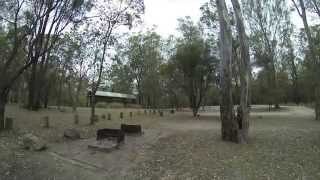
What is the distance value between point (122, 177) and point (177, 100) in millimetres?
38358

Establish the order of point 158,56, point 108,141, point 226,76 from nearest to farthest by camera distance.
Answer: point 108,141
point 226,76
point 158,56

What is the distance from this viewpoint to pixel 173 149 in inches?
433

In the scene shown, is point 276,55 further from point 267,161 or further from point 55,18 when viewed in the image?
point 267,161

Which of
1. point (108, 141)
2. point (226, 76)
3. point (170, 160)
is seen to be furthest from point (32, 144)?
point (226, 76)

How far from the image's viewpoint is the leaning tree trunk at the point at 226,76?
11.8 metres

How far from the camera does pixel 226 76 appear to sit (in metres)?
11.9

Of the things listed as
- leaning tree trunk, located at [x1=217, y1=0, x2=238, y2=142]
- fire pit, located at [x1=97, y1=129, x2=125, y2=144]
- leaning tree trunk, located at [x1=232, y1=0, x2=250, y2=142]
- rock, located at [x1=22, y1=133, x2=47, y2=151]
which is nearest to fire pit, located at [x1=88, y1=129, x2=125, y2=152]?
fire pit, located at [x1=97, y1=129, x2=125, y2=144]

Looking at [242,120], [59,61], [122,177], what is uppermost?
[59,61]

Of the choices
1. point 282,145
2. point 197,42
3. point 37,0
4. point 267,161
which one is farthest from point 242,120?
point 197,42

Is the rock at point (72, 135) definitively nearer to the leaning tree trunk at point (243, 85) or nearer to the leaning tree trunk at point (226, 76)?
the leaning tree trunk at point (226, 76)

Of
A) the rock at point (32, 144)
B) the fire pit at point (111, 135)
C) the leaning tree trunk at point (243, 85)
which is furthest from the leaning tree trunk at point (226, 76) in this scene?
the rock at point (32, 144)

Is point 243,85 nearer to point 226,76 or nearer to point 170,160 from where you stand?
point 226,76

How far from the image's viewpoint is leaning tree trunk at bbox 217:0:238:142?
11.8 metres

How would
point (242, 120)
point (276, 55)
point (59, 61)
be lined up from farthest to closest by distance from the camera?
1. point (276, 55)
2. point (59, 61)
3. point (242, 120)
